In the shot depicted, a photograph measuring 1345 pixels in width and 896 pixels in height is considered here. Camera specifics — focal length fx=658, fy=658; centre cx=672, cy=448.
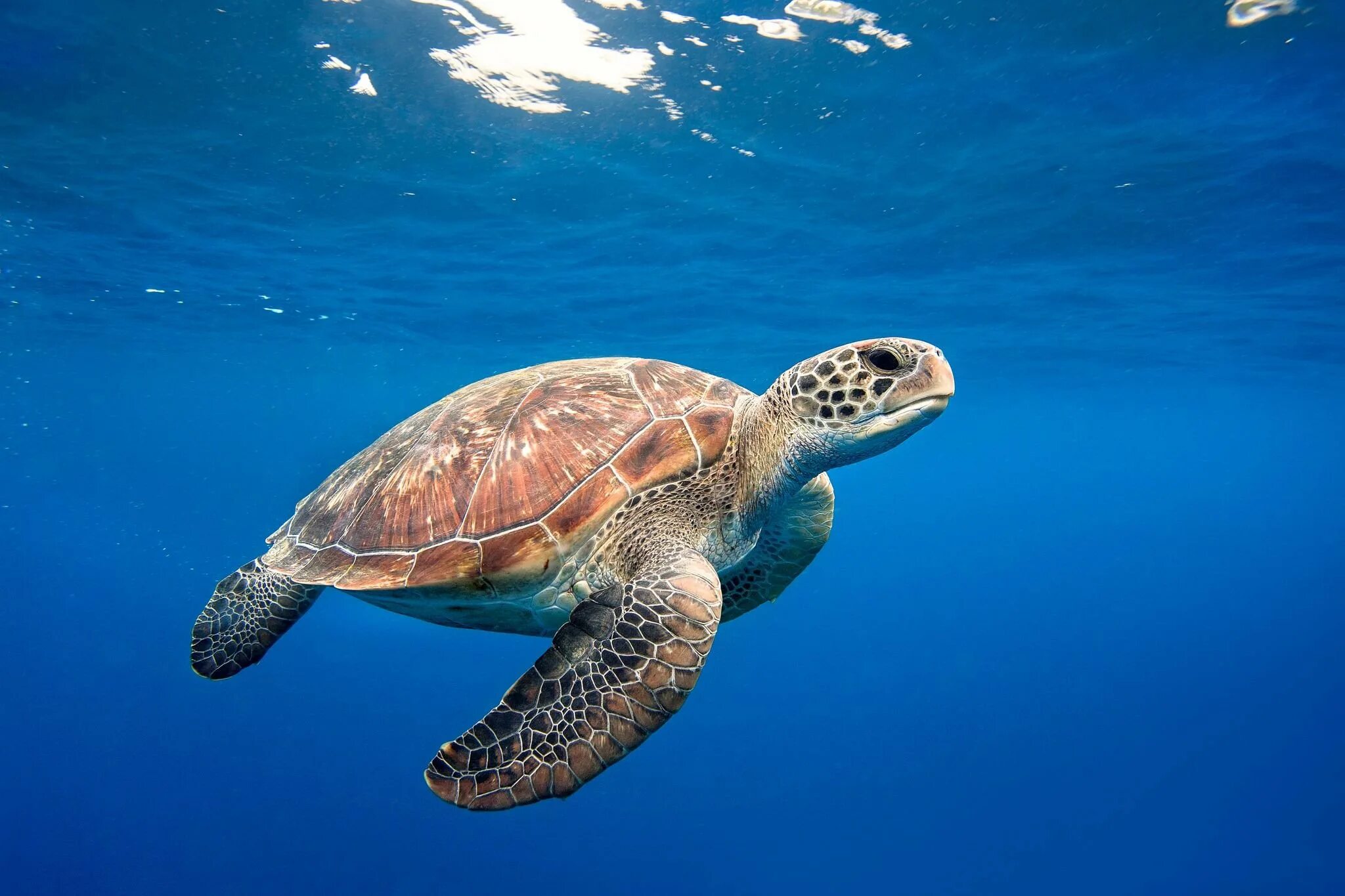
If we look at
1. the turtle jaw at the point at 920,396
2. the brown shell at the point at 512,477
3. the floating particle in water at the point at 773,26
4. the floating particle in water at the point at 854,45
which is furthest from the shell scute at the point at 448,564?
the floating particle in water at the point at 854,45

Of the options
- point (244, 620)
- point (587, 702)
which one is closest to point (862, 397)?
point (587, 702)

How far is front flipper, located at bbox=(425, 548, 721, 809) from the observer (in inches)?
99.5

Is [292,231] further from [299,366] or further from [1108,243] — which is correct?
[299,366]

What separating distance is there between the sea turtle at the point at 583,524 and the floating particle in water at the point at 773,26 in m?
5.17

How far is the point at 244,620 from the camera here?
4523 mm

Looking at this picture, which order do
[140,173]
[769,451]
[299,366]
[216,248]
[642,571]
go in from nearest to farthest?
[642,571], [769,451], [140,173], [216,248], [299,366]

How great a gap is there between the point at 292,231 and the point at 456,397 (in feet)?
39.6

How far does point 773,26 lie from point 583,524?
6.72 m

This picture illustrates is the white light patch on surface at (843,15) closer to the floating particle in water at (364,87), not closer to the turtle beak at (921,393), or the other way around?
the floating particle in water at (364,87)

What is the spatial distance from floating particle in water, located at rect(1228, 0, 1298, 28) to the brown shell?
7.22 m

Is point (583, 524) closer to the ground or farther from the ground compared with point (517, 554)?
farther from the ground

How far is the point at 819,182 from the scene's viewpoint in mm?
11234

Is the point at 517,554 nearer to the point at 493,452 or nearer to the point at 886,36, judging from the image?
the point at 493,452

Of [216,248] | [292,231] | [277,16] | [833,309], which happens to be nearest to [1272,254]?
[833,309]
